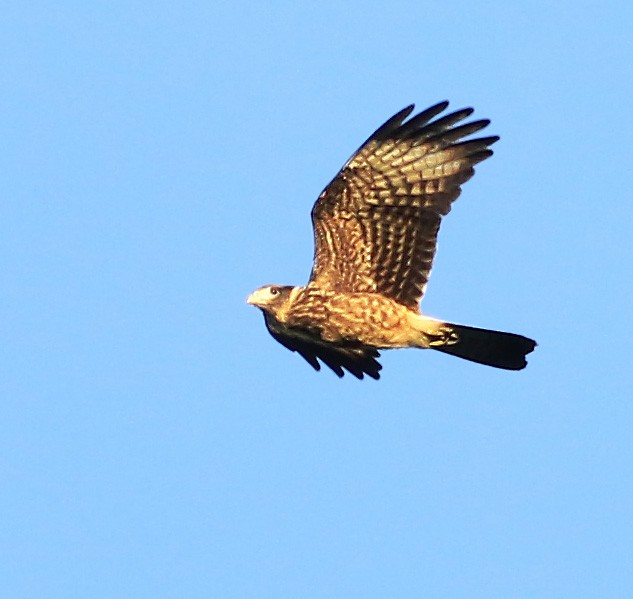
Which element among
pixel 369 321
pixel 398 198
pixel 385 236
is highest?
pixel 398 198

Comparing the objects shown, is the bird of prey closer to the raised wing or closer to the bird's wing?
the raised wing

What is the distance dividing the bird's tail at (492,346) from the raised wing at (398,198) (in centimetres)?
53

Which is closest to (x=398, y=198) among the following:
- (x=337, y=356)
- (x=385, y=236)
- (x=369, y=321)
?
(x=385, y=236)

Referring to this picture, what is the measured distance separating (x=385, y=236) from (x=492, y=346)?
4.27 ft

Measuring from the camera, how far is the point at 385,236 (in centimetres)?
1035

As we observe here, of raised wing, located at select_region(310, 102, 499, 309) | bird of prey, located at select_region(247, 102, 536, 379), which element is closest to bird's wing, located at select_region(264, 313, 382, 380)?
bird of prey, located at select_region(247, 102, 536, 379)

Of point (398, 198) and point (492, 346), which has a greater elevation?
point (398, 198)

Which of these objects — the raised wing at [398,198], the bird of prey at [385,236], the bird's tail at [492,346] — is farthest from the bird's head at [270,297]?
the bird's tail at [492,346]

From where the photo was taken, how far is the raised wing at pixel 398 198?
1019cm

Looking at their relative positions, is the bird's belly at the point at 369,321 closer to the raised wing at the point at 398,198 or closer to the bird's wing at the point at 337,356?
the raised wing at the point at 398,198

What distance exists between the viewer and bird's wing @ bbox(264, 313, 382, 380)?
35.6 feet

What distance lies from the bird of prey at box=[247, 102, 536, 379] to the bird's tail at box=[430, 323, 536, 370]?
0.07 m

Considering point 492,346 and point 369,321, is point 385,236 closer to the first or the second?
point 369,321

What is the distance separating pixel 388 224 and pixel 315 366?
1584 mm
